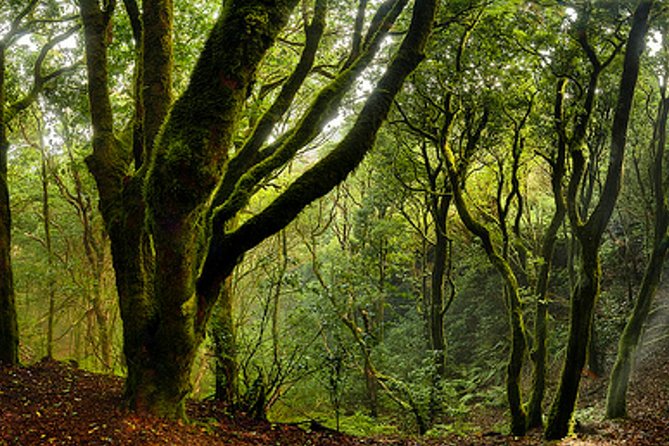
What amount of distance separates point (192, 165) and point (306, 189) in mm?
1177

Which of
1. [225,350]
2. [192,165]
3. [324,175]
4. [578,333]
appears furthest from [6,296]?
[578,333]

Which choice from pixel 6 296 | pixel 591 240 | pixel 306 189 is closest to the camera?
pixel 306 189

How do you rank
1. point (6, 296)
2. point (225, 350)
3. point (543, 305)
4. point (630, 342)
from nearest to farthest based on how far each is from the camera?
point (6, 296)
point (225, 350)
point (543, 305)
point (630, 342)

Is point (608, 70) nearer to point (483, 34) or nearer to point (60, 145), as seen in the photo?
point (483, 34)

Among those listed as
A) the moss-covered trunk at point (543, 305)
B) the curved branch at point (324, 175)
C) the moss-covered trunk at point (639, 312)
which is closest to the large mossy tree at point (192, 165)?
the curved branch at point (324, 175)

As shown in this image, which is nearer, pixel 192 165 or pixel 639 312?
pixel 192 165

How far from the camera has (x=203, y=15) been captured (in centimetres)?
959

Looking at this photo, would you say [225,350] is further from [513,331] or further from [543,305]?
[543,305]

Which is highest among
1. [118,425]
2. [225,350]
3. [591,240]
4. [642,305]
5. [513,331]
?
[591,240]

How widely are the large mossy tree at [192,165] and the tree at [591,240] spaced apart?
425 cm

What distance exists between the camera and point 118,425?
4.66 metres

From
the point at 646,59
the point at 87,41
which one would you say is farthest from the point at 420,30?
the point at 646,59

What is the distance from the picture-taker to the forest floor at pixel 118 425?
448 cm

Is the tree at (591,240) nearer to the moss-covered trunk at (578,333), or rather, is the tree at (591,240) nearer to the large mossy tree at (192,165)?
the moss-covered trunk at (578,333)
